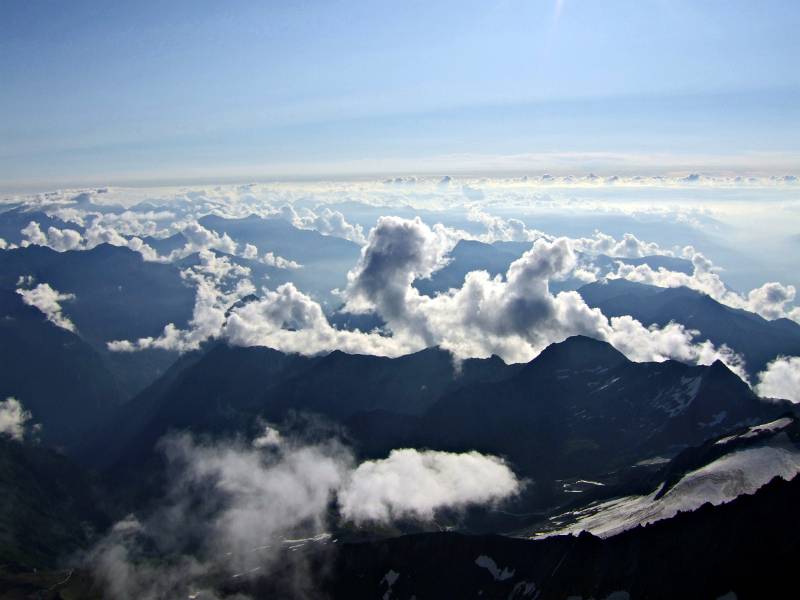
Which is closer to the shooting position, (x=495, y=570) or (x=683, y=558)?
(x=683, y=558)

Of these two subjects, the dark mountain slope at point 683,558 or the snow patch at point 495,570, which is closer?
the dark mountain slope at point 683,558

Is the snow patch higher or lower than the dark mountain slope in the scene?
lower

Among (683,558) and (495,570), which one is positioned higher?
(683,558)

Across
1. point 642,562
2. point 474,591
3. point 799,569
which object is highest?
point 799,569

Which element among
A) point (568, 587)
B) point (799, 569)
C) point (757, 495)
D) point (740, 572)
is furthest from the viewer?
point (568, 587)

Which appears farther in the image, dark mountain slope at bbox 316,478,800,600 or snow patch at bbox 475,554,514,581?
snow patch at bbox 475,554,514,581

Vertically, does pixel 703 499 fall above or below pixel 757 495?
below

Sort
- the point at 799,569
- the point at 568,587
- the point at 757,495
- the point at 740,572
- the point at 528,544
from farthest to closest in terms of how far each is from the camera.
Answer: the point at 528,544
the point at 568,587
the point at 757,495
the point at 740,572
the point at 799,569

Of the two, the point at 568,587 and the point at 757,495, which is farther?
the point at 568,587

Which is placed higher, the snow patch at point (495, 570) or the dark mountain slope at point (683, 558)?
the dark mountain slope at point (683, 558)

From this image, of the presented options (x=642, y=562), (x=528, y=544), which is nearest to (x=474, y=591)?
(x=528, y=544)

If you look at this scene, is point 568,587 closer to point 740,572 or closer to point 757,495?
point 740,572
